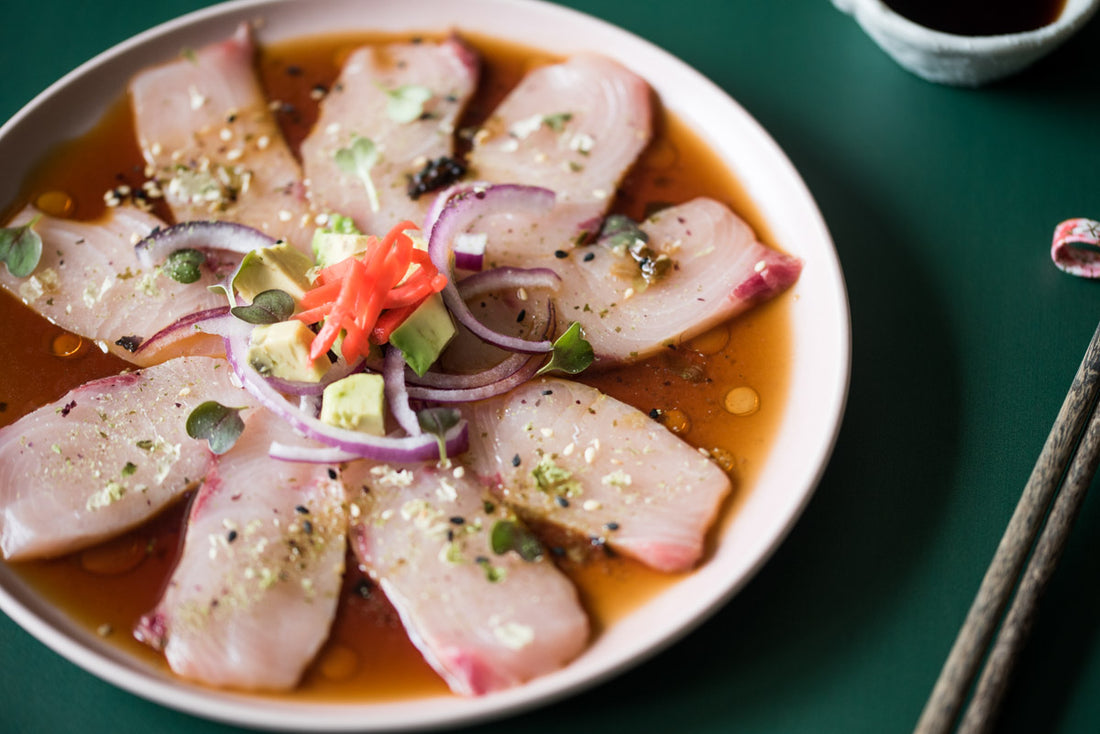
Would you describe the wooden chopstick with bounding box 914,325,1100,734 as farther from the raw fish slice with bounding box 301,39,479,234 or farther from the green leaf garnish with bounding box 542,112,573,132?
the raw fish slice with bounding box 301,39,479,234

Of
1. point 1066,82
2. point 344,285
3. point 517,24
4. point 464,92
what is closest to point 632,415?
point 344,285

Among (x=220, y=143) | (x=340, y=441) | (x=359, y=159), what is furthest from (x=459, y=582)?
(x=220, y=143)

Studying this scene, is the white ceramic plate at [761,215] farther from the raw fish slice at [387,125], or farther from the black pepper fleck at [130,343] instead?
the black pepper fleck at [130,343]

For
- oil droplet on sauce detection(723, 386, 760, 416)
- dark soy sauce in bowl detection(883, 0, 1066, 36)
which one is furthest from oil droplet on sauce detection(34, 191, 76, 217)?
dark soy sauce in bowl detection(883, 0, 1066, 36)

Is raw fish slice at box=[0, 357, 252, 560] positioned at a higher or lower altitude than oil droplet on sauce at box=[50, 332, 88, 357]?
lower

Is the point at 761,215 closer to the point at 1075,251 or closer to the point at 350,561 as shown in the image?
the point at 1075,251

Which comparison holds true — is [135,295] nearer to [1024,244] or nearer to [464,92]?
[464,92]
